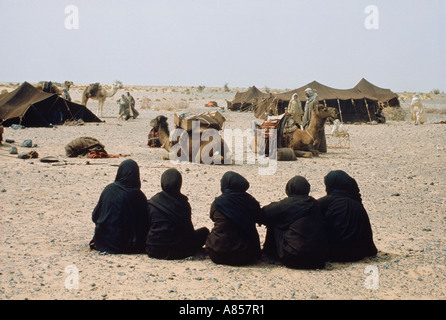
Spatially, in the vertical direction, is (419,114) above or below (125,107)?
below

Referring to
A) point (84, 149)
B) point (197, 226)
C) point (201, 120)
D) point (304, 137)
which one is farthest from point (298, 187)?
point (304, 137)

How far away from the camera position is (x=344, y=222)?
5512 mm

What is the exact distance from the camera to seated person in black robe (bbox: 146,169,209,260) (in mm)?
5477

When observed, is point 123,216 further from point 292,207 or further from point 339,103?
point 339,103

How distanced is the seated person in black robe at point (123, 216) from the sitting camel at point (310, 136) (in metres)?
8.66

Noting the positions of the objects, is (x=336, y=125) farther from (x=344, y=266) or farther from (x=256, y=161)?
(x=344, y=266)

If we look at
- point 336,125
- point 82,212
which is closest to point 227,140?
point 336,125

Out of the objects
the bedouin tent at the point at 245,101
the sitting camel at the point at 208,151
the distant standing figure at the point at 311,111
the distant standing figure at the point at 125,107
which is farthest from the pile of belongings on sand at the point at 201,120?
the bedouin tent at the point at 245,101

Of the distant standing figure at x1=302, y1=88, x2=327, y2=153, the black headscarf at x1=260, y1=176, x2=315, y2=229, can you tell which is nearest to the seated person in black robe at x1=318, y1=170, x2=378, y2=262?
the black headscarf at x1=260, y1=176, x2=315, y2=229

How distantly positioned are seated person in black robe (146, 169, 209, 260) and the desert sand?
0.48 feet

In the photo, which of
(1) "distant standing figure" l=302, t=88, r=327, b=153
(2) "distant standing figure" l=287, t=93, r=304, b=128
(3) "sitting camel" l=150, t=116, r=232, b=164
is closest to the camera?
(3) "sitting camel" l=150, t=116, r=232, b=164

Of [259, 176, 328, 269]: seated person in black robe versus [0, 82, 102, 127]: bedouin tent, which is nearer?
[259, 176, 328, 269]: seated person in black robe

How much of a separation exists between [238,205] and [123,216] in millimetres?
1237

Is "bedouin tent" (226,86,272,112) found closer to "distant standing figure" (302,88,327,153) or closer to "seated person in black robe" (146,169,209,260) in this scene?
"distant standing figure" (302,88,327,153)
